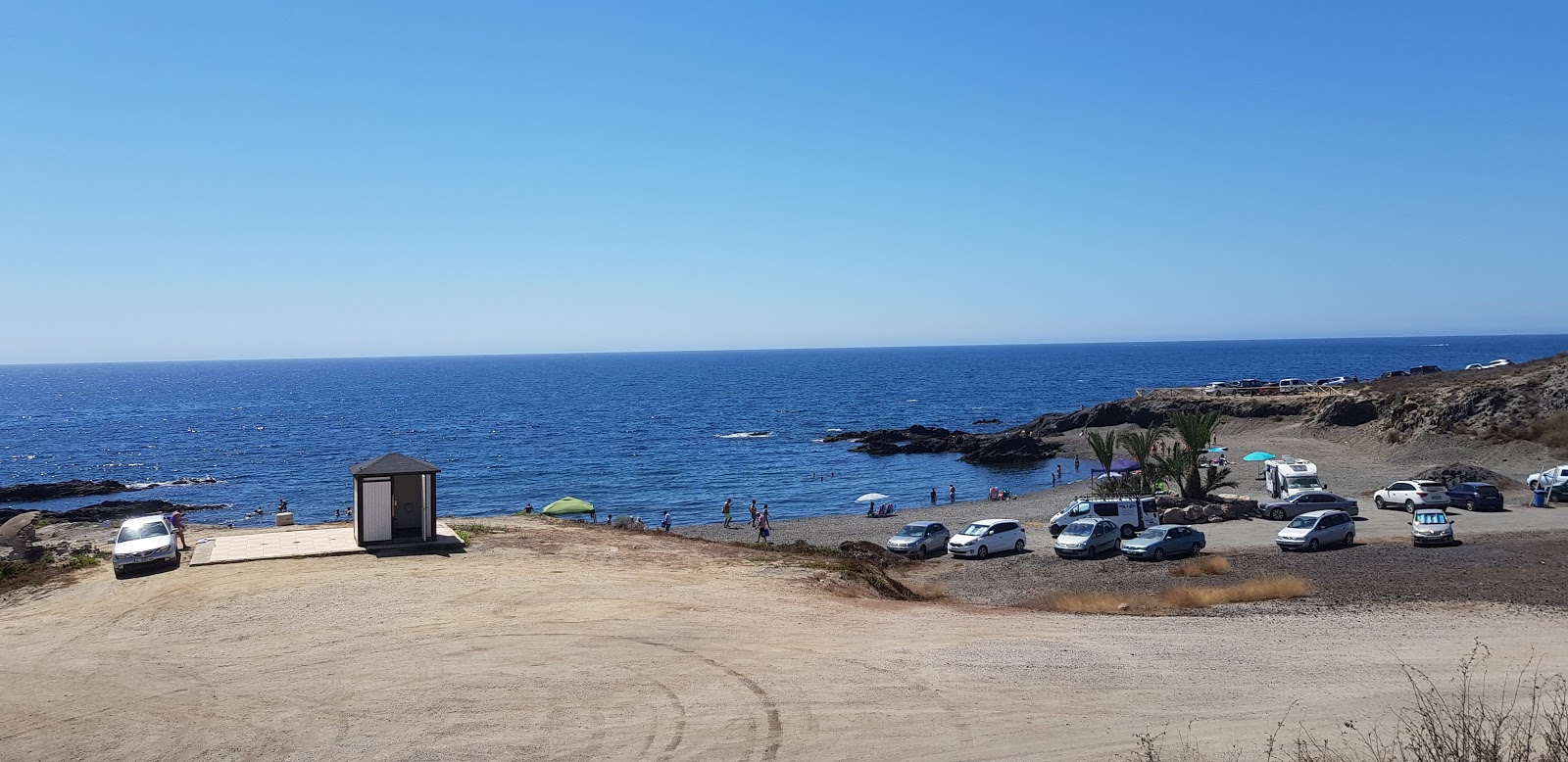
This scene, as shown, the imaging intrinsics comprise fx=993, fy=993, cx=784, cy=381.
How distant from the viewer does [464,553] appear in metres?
25.7

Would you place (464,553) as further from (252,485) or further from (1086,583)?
(252,485)

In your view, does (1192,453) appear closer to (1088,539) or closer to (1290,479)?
Answer: (1290,479)

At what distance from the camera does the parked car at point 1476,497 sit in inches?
1421

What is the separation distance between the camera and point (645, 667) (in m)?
16.1

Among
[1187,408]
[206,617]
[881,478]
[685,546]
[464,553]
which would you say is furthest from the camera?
[1187,408]

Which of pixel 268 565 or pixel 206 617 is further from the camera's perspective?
pixel 268 565

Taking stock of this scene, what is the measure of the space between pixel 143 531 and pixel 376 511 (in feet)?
17.5

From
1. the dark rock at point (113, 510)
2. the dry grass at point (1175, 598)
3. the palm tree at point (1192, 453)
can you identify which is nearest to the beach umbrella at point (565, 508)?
the dry grass at point (1175, 598)

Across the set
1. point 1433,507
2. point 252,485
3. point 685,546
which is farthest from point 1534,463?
point 252,485

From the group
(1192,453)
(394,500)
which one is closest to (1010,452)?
(1192,453)

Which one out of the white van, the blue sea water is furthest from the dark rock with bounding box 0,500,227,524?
the white van

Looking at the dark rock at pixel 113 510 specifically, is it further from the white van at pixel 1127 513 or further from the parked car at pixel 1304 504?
the parked car at pixel 1304 504

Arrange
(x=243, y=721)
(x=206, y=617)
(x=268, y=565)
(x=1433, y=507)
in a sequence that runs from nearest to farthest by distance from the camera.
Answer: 1. (x=243, y=721)
2. (x=206, y=617)
3. (x=268, y=565)
4. (x=1433, y=507)

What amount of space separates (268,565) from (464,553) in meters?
4.50
